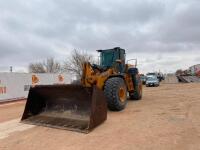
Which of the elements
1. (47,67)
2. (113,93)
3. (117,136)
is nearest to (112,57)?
(113,93)

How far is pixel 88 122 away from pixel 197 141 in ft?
9.20

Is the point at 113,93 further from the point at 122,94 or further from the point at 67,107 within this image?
the point at 67,107

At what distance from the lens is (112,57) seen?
11.7m

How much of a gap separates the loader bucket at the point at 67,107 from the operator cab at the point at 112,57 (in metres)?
3.70

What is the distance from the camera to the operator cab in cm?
1153

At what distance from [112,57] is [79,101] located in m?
4.40

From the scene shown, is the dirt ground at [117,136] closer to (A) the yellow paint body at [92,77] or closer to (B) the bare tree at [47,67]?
(A) the yellow paint body at [92,77]

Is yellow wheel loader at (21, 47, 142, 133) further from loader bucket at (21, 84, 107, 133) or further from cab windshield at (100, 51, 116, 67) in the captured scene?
cab windshield at (100, 51, 116, 67)

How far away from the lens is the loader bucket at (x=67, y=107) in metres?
6.93

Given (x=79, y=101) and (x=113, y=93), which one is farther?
(x=113, y=93)

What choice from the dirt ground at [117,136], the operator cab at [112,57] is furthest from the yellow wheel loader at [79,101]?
the operator cab at [112,57]

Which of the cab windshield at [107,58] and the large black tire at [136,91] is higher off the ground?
the cab windshield at [107,58]

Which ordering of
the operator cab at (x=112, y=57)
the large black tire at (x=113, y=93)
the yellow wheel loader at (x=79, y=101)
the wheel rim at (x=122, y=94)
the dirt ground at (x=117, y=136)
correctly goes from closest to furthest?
the dirt ground at (x=117, y=136) < the yellow wheel loader at (x=79, y=101) < the large black tire at (x=113, y=93) < the wheel rim at (x=122, y=94) < the operator cab at (x=112, y=57)

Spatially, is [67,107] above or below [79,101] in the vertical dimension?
below
